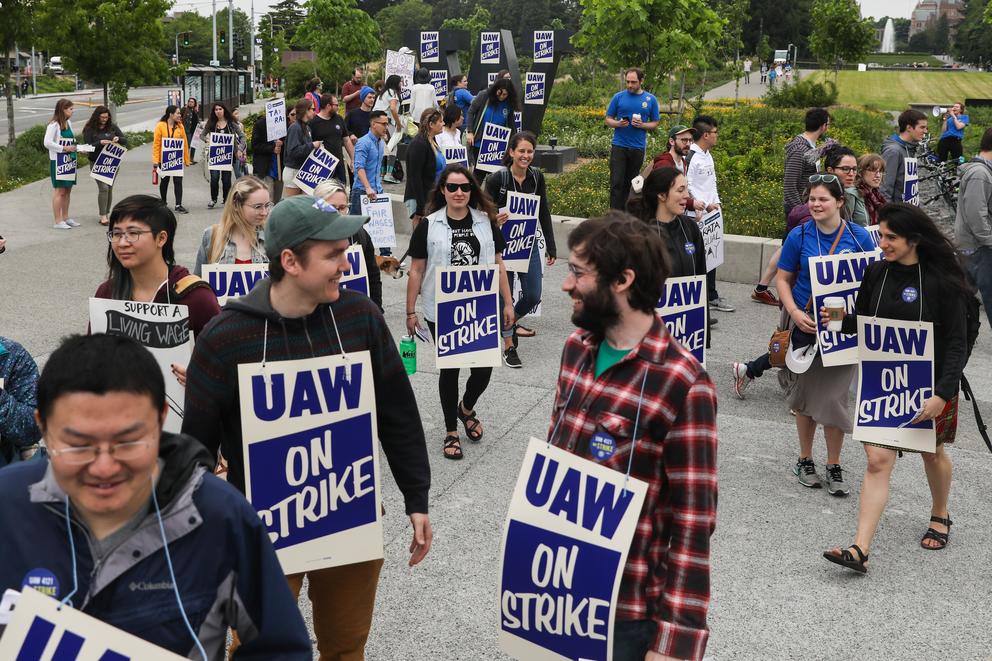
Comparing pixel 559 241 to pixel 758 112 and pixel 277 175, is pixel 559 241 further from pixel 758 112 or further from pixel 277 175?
pixel 758 112

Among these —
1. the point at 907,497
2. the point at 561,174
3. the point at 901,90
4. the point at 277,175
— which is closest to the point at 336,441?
the point at 907,497

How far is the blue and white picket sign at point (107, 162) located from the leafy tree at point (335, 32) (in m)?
25.2

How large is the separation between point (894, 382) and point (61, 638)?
436 cm

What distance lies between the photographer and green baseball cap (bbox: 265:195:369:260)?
3285 mm

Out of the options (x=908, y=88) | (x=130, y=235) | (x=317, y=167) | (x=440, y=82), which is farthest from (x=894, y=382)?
(x=908, y=88)

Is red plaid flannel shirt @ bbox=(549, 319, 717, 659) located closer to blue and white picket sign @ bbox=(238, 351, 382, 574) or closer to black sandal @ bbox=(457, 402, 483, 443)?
blue and white picket sign @ bbox=(238, 351, 382, 574)

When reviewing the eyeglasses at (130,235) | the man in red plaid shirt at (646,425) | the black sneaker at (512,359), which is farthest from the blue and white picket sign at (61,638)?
the black sneaker at (512,359)

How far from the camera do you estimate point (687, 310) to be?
21.3 ft

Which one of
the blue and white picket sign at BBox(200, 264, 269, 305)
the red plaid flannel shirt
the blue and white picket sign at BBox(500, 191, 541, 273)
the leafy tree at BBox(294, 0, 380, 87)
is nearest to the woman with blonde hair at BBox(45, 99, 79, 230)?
the blue and white picket sign at BBox(500, 191, 541, 273)

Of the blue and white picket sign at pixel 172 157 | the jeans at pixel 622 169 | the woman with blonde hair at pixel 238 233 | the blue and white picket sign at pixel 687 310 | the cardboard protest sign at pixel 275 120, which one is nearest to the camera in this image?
the woman with blonde hair at pixel 238 233

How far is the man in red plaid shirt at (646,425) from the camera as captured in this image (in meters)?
2.93

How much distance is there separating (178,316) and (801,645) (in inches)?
118

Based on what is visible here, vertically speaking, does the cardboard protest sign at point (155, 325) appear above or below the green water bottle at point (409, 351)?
above

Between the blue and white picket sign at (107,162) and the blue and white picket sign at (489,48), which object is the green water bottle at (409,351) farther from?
the blue and white picket sign at (489,48)
